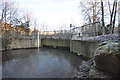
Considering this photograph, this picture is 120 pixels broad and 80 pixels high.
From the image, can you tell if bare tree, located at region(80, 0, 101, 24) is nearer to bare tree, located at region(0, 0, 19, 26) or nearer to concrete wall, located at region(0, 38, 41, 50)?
concrete wall, located at region(0, 38, 41, 50)

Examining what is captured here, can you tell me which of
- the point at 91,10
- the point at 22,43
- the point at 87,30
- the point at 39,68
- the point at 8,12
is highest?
the point at 91,10

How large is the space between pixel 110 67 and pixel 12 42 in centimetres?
1183

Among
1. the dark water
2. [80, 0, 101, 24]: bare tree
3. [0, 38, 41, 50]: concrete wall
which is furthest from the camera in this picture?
[80, 0, 101, 24]: bare tree

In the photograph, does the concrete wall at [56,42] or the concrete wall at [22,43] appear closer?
the concrete wall at [22,43]

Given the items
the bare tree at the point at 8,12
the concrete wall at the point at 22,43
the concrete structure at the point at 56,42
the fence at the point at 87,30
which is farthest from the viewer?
the bare tree at the point at 8,12

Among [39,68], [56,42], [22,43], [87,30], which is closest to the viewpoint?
[39,68]

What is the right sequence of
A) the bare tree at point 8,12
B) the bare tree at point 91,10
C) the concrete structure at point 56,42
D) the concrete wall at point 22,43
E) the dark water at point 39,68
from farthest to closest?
the bare tree at point 91,10 < the bare tree at point 8,12 < the concrete structure at point 56,42 < the concrete wall at point 22,43 < the dark water at point 39,68

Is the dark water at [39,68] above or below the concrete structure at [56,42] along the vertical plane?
below

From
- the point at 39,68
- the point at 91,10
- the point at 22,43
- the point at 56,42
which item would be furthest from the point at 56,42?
the point at 39,68

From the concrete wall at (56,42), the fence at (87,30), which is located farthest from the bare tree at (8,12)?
the fence at (87,30)

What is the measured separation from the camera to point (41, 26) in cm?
2394

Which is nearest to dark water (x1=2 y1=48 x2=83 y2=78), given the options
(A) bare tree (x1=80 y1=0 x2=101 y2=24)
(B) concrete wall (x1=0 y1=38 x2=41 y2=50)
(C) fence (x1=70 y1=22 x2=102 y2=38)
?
(C) fence (x1=70 y1=22 x2=102 y2=38)

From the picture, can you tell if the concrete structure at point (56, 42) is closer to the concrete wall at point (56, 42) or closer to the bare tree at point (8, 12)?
the concrete wall at point (56, 42)

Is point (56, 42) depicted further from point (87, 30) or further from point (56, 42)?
point (87, 30)
